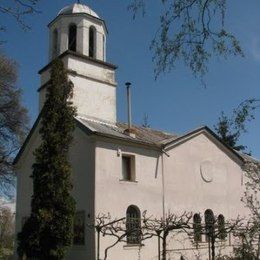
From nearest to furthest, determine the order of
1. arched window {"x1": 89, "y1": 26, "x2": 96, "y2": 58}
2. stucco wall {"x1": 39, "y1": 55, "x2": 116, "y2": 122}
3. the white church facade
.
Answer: the white church facade
stucco wall {"x1": 39, "y1": 55, "x2": 116, "y2": 122}
arched window {"x1": 89, "y1": 26, "x2": 96, "y2": 58}

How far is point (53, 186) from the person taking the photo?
22.8 m

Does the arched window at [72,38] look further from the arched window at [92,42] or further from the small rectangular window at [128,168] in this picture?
the small rectangular window at [128,168]

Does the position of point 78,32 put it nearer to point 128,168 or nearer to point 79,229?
point 128,168

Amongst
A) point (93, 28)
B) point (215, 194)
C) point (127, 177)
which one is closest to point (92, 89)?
point (93, 28)

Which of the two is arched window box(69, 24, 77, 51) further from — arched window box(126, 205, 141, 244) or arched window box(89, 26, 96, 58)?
arched window box(126, 205, 141, 244)

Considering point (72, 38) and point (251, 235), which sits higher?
point (72, 38)

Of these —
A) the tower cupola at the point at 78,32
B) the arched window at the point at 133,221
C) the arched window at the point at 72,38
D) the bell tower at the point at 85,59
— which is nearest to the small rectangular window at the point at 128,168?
the arched window at the point at 133,221

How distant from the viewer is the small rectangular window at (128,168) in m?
26.3

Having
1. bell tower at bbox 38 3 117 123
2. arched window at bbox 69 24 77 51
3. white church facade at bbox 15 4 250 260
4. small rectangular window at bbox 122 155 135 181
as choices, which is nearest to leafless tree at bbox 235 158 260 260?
white church facade at bbox 15 4 250 260

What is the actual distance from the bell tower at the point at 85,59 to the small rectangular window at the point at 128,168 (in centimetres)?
332

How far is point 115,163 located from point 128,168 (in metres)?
1.19

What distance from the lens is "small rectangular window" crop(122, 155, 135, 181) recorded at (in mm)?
26328

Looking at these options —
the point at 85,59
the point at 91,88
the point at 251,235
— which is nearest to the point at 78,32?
the point at 85,59

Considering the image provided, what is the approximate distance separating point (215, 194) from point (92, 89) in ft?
31.2
